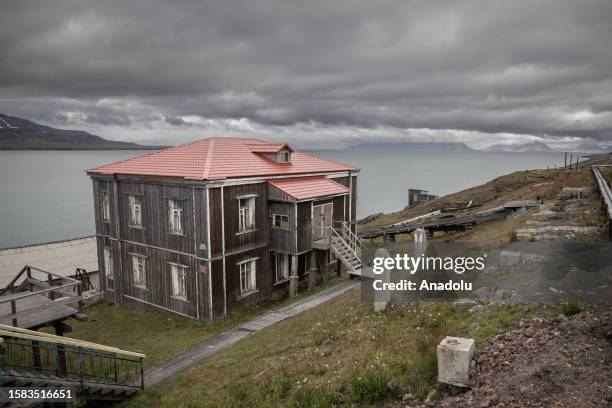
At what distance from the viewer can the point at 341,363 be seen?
34.0 ft

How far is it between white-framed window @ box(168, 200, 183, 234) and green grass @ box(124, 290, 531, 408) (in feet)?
26.8

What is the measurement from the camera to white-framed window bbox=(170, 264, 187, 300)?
21.9 m

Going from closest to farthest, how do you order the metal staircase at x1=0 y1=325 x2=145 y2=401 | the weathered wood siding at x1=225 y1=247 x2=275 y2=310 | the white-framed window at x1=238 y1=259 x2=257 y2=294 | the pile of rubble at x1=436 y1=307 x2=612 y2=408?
1. the pile of rubble at x1=436 y1=307 x2=612 y2=408
2. the metal staircase at x1=0 y1=325 x2=145 y2=401
3. the weathered wood siding at x1=225 y1=247 x2=275 y2=310
4. the white-framed window at x1=238 y1=259 x2=257 y2=294

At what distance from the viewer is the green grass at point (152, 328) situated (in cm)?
1889

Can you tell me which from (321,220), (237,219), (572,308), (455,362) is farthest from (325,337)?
(321,220)

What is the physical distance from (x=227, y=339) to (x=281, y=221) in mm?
7293

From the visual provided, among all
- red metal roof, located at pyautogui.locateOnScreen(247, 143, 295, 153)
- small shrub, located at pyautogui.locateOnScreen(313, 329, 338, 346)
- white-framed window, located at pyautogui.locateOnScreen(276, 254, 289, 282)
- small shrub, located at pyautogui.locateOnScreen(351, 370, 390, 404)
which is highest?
red metal roof, located at pyautogui.locateOnScreen(247, 143, 295, 153)

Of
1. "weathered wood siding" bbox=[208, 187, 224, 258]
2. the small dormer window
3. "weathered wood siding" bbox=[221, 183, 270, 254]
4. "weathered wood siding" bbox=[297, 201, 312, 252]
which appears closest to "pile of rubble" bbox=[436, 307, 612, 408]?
"weathered wood siding" bbox=[208, 187, 224, 258]

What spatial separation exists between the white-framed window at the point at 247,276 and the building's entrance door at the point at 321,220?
396 cm

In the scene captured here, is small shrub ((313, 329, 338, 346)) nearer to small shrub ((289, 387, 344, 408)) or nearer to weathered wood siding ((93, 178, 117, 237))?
small shrub ((289, 387, 344, 408))

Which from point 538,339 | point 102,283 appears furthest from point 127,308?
point 538,339

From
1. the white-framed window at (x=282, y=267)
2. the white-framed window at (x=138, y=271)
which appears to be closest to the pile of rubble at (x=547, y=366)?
the white-framed window at (x=282, y=267)

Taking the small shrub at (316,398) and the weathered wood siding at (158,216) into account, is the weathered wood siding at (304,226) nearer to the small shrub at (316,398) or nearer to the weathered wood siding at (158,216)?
the weathered wood siding at (158,216)

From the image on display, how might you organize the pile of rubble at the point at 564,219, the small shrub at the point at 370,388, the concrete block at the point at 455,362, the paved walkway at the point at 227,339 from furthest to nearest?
1. the pile of rubble at the point at 564,219
2. the paved walkway at the point at 227,339
3. the small shrub at the point at 370,388
4. the concrete block at the point at 455,362
